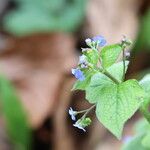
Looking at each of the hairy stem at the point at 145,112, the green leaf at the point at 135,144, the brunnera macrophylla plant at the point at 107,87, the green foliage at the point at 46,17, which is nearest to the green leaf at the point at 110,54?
the brunnera macrophylla plant at the point at 107,87

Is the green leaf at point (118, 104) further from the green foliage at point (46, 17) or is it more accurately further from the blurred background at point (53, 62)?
the green foliage at point (46, 17)

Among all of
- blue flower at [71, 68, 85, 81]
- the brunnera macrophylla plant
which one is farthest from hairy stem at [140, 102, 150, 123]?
blue flower at [71, 68, 85, 81]

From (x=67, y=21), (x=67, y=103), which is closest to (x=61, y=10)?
(x=67, y=21)

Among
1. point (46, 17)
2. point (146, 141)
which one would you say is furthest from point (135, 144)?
point (46, 17)

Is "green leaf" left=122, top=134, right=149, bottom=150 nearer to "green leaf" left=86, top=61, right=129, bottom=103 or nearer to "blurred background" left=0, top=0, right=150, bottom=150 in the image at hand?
"green leaf" left=86, top=61, right=129, bottom=103

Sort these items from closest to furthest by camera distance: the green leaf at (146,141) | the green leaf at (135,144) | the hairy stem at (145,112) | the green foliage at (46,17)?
1. the hairy stem at (145,112)
2. the green leaf at (146,141)
3. the green leaf at (135,144)
4. the green foliage at (46,17)

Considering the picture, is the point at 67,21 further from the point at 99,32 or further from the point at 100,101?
the point at 100,101

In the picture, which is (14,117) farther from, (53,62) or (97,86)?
(97,86)
